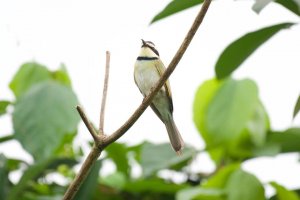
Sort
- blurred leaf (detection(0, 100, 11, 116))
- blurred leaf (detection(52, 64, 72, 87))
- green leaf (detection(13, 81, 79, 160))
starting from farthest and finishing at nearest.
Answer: blurred leaf (detection(52, 64, 72, 87)) < blurred leaf (detection(0, 100, 11, 116)) < green leaf (detection(13, 81, 79, 160))

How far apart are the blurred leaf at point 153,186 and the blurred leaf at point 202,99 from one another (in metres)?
0.29

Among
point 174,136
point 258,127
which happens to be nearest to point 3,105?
point 174,136

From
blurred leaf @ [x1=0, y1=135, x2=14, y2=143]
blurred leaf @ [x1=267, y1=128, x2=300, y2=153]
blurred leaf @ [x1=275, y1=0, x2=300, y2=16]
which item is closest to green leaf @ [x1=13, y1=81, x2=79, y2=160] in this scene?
blurred leaf @ [x1=0, y1=135, x2=14, y2=143]

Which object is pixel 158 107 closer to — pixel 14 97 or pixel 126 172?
pixel 126 172

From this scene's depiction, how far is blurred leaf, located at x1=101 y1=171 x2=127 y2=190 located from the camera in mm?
2480

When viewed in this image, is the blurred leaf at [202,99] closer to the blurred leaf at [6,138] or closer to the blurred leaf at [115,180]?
the blurred leaf at [115,180]

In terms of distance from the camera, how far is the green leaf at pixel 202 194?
200 centimetres

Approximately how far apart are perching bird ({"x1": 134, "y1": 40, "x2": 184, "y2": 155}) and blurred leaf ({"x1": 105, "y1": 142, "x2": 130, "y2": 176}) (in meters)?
0.22

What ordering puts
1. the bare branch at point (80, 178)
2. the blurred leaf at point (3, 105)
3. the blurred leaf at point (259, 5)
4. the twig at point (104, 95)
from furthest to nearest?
the blurred leaf at point (3, 105)
the blurred leaf at point (259, 5)
the twig at point (104, 95)
the bare branch at point (80, 178)

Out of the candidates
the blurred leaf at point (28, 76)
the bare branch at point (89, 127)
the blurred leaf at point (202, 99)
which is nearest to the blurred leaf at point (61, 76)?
the blurred leaf at point (28, 76)

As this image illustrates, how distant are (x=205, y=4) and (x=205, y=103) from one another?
139cm

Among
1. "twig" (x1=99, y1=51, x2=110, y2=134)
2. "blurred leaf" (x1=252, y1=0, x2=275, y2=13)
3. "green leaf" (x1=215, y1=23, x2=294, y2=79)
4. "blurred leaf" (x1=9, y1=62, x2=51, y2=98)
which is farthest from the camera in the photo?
"blurred leaf" (x1=9, y1=62, x2=51, y2=98)

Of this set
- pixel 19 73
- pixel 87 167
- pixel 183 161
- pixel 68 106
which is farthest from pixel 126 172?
pixel 87 167

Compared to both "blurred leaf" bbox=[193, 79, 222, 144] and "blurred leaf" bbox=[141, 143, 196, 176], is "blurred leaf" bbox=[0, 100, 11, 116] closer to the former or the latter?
"blurred leaf" bbox=[141, 143, 196, 176]
